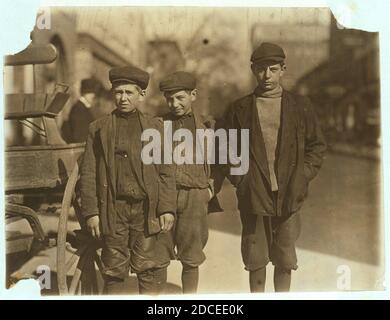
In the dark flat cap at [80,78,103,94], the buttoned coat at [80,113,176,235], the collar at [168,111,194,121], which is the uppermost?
the dark flat cap at [80,78,103,94]

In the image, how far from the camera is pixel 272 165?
158 inches

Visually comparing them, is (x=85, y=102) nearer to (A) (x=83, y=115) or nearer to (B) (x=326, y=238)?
(A) (x=83, y=115)

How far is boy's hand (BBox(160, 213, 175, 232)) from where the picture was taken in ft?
12.9

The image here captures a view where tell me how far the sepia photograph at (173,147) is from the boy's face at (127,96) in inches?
0.4

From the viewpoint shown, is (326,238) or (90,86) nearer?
(90,86)

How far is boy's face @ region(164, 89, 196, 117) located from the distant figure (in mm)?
496

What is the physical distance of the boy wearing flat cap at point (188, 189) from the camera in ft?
13.0

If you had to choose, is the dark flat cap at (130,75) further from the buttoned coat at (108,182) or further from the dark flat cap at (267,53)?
the dark flat cap at (267,53)

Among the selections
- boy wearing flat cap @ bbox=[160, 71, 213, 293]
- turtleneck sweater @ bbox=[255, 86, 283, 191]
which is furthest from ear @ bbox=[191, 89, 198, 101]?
turtleneck sweater @ bbox=[255, 86, 283, 191]

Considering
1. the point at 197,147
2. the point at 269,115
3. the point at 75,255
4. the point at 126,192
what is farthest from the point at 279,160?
the point at 75,255

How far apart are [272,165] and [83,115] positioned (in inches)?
54.5

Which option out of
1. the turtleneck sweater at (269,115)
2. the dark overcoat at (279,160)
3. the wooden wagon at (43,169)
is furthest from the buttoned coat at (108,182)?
the turtleneck sweater at (269,115)

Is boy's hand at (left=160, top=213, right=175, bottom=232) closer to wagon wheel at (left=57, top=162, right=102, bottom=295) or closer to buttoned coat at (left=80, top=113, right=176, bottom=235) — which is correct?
buttoned coat at (left=80, top=113, right=176, bottom=235)
